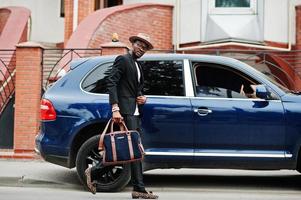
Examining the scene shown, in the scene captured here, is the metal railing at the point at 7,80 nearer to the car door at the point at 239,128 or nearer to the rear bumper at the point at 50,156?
the rear bumper at the point at 50,156

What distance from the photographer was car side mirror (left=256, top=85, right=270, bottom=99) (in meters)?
7.77

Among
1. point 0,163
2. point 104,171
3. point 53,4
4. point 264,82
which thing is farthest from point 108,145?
point 53,4

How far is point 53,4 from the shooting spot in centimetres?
2062

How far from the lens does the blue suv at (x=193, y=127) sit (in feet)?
25.7

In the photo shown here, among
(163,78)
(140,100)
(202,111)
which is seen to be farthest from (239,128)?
(140,100)

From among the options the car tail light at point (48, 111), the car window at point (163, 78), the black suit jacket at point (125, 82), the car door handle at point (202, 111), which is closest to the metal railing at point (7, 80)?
the car tail light at point (48, 111)

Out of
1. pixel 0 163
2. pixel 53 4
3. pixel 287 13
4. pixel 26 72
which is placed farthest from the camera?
pixel 53 4

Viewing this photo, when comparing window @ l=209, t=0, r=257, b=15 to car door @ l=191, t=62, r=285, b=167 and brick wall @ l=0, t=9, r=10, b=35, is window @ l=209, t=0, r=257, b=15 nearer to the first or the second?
brick wall @ l=0, t=9, r=10, b=35

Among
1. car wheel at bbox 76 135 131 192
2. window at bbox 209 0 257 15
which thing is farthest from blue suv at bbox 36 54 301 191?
window at bbox 209 0 257 15

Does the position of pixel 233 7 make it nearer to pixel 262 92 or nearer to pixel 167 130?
pixel 262 92

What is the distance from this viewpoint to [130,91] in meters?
7.38

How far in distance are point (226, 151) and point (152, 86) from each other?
135 cm

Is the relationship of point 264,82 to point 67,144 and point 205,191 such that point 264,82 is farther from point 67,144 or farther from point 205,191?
point 67,144

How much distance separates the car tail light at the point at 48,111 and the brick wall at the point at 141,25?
A: 647cm
